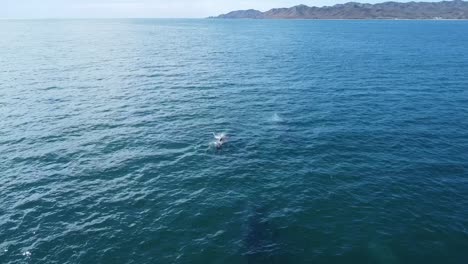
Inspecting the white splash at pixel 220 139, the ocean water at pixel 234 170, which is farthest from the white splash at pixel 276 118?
the white splash at pixel 220 139

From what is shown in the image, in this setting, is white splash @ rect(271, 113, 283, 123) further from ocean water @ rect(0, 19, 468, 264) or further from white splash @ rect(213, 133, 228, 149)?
white splash @ rect(213, 133, 228, 149)

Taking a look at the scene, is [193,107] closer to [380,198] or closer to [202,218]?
[202,218]

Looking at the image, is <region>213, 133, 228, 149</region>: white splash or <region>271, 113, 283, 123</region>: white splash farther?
<region>271, 113, 283, 123</region>: white splash

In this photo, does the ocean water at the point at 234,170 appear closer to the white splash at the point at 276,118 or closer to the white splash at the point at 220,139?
the white splash at the point at 220,139

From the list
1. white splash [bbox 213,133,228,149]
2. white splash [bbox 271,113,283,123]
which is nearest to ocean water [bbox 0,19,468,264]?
white splash [bbox 213,133,228,149]

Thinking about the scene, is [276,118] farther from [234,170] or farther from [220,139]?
[234,170]

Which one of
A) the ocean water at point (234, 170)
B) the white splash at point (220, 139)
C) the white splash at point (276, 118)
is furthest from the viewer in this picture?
the white splash at point (276, 118)

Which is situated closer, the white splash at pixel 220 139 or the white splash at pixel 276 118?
the white splash at pixel 220 139

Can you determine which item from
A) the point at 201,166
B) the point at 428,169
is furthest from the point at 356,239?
the point at 201,166
